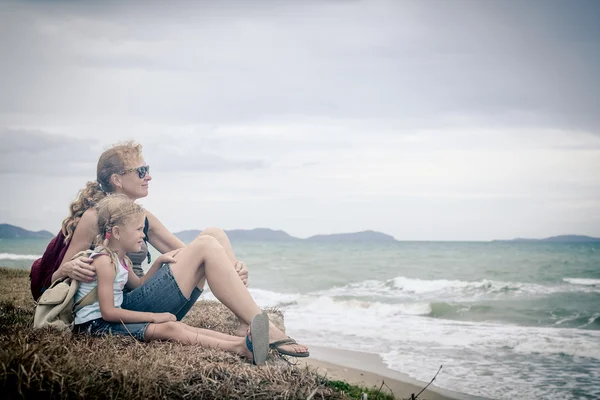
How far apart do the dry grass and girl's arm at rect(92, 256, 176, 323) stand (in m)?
0.17

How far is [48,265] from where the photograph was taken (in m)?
4.60

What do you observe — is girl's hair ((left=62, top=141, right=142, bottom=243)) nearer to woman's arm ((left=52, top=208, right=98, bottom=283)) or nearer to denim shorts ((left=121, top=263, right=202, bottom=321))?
woman's arm ((left=52, top=208, right=98, bottom=283))

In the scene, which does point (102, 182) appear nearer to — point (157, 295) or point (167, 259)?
point (167, 259)

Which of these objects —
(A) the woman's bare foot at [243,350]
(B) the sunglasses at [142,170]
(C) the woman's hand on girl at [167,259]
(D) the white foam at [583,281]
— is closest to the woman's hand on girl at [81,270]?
(C) the woman's hand on girl at [167,259]

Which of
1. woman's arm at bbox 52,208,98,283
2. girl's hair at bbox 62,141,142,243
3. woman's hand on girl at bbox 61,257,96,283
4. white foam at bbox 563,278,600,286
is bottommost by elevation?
white foam at bbox 563,278,600,286

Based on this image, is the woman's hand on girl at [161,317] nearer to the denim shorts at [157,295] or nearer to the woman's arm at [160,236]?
the denim shorts at [157,295]

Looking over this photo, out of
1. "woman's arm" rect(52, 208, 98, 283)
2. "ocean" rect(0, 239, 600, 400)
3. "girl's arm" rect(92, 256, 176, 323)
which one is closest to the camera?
"girl's arm" rect(92, 256, 176, 323)

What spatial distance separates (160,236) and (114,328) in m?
1.22

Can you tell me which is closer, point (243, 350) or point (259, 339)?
point (259, 339)

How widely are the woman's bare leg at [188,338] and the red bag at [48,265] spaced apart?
1026mm

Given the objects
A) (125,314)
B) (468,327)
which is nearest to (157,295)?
(125,314)

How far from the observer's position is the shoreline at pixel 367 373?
726cm

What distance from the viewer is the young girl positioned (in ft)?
13.6

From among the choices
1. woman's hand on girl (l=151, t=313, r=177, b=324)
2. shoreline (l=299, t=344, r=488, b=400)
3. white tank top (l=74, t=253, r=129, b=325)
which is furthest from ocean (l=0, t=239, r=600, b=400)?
white tank top (l=74, t=253, r=129, b=325)
